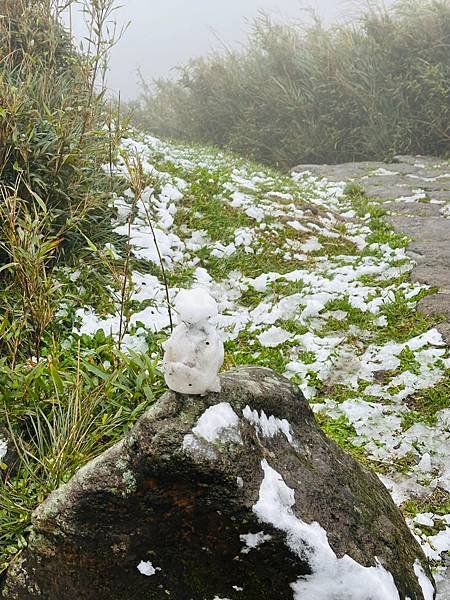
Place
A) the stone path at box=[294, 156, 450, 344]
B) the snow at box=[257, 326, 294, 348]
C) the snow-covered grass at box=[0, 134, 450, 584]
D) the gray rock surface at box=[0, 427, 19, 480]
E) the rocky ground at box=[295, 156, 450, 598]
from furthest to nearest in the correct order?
1. the stone path at box=[294, 156, 450, 344]
2. the rocky ground at box=[295, 156, 450, 598]
3. the snow at box=[257, 326, 294, 348]
4. the snow-covered grass at box=[0, 134, 450, 584]
5. the gray rock surface at box=[0, 427, 19, 480]

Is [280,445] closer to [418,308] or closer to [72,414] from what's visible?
[72,414]

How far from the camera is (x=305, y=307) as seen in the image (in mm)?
4012

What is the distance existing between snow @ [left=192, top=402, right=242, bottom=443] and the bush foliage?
831 cm

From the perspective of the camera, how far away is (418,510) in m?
2.40

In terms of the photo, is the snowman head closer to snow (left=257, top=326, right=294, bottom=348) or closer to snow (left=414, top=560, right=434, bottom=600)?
snow (left=414, top=560, right=434, bottom=600)

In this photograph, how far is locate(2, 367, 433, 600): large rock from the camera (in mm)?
1720

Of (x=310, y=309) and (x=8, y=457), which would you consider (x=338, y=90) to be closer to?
(x=310, y=309)

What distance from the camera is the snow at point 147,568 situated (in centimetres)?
177

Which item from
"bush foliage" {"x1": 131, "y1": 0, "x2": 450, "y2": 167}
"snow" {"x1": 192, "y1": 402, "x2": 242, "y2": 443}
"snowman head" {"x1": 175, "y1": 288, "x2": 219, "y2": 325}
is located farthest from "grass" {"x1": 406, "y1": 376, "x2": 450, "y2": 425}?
"bush foliage" {"x1": 131, "y1": 0, "x2": 450, "y2": 167}

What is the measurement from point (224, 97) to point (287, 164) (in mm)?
2029

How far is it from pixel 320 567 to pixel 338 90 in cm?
922

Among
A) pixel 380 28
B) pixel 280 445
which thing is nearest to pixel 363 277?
pixel 280 445

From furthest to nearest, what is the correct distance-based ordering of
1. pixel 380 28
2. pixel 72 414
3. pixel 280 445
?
pixel 380 28 < pixel 72 414 < pixel 280 445

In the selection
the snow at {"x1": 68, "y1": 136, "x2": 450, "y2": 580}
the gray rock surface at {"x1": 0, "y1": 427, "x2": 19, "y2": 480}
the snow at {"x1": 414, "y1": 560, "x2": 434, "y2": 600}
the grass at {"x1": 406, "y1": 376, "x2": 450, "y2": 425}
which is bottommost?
the grass at {"x1": 406, "y1": 376, "x2": 450, "y2": 425}
